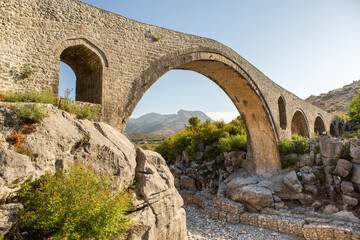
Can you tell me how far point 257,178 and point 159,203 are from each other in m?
8.15

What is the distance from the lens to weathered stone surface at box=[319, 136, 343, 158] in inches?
422

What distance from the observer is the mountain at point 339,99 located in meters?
35.0

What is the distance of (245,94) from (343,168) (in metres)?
5.38

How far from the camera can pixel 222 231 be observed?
31.2 ft

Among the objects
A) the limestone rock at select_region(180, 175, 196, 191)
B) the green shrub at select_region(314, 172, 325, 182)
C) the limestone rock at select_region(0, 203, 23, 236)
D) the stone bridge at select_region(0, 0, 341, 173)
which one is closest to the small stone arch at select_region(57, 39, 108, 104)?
the stone bridge at select_region(0, 0, 341, 173)

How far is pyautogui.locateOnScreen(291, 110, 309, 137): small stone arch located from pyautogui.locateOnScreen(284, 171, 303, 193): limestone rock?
6515 mm

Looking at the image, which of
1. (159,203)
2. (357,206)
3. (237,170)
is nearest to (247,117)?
(237,170)

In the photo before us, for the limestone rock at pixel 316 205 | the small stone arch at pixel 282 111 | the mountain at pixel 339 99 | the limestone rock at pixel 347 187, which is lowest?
the limestone rock at pixel 316 205

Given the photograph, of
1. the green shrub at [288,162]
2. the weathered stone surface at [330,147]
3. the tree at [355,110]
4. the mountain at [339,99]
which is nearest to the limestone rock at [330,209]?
the weathered stone surface at [330,147]

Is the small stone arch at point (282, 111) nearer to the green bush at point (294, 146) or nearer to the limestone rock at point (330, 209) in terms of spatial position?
the green bush at point (294, 146)

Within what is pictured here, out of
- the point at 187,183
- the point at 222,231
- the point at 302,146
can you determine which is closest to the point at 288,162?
the point at 302,146

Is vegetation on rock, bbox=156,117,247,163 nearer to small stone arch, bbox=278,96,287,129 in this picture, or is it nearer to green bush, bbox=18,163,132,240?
small stone arch, bbox=278,96,287,129

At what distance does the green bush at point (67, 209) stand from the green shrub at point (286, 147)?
34.5ft

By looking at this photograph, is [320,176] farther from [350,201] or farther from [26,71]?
[26,71]
